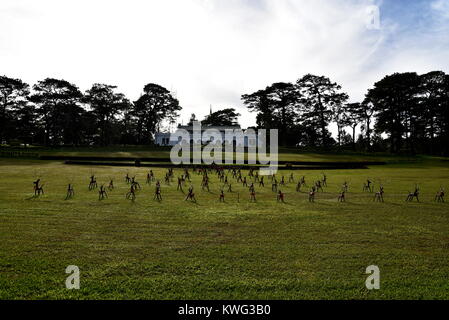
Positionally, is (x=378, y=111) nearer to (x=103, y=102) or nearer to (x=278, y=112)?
(x=278, y=112)

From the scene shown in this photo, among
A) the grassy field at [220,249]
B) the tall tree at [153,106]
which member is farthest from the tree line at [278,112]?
the grassy field at [220,249]

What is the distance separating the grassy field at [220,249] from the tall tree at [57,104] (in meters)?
56.7

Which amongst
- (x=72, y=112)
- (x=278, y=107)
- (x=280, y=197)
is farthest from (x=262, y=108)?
(x=280, y=197)

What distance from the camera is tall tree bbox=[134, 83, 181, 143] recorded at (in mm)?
72000

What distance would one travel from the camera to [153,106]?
73.8m

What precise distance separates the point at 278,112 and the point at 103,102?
43018mm

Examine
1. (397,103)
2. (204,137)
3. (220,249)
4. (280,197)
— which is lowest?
(220,249)

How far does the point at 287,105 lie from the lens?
7344 centimetres

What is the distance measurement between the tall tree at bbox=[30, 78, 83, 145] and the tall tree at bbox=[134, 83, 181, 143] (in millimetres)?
13738

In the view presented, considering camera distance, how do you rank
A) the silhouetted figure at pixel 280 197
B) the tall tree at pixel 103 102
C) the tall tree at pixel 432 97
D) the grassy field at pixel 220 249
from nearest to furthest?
the grassy field at pixel 220 249 < the silhouetted figure at pixel 280 197 < the tall tree at pixel 432 97 < the tall tree at pixel 103 102

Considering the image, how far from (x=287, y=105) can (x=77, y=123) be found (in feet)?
165

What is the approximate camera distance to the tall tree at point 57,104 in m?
64.7

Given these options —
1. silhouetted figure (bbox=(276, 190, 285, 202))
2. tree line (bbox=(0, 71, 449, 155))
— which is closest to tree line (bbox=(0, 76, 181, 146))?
tree line (bbox=(0, 71, 449, 155))

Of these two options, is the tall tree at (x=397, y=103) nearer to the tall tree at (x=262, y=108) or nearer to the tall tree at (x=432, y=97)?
the tall tree at (x=432, y=97)
